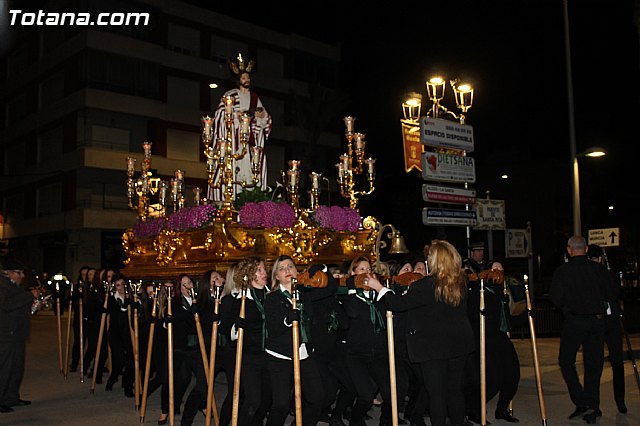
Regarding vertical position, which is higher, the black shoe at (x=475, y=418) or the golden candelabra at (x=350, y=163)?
the golden candelabra at (x=350, y=163)

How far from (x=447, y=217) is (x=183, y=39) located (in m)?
30.6

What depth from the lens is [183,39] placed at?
39.8 metres

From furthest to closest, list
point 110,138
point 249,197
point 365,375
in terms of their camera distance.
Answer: point 110,138 → point 249,197 → point 365,375

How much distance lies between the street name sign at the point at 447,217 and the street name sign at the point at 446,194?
18 cm

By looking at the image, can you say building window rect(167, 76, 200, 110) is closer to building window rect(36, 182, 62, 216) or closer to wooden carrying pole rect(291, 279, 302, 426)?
building window rect(36, 182, 62, 216)

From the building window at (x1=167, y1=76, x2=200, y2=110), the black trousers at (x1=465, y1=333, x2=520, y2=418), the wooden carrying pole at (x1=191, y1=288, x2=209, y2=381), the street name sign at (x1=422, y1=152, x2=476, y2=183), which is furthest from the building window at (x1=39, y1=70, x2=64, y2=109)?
the black trousers at (x1=465, y1=333, x2=520, y2=418)

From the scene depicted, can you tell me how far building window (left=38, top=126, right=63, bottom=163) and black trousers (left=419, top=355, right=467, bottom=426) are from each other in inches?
1364

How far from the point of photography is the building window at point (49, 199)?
38031 mm

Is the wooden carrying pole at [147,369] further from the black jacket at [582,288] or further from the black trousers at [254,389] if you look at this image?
the black jacket at [582,288]

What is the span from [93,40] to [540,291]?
24.8 m

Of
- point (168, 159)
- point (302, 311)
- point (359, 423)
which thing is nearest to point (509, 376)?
point (359, 423)

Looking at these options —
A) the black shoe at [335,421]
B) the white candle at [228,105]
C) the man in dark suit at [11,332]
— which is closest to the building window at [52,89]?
the white candle at [228,105]

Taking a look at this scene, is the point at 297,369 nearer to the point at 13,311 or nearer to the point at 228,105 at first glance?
the point at 13,311

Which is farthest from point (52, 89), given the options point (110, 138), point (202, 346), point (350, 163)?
point (202, 346)
